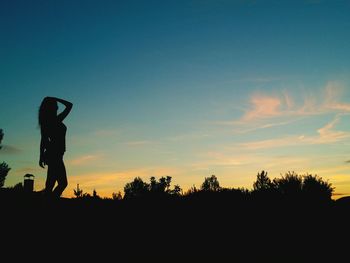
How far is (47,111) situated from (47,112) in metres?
0.02

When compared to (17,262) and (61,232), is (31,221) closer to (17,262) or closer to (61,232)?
(61,232)

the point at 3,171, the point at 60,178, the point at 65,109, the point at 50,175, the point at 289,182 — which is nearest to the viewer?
the point at 50,175

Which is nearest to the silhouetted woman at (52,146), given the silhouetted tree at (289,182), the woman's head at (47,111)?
the woman's head at (47,111)

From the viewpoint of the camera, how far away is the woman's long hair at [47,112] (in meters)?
6.82

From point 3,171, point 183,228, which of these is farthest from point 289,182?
point 3,171

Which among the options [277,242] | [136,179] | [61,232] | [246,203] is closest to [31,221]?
[61,232]

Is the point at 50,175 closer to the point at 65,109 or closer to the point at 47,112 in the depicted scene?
the point at 47,112

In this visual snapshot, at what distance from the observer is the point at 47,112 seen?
6863 millimetres

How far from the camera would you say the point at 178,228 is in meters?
7.19

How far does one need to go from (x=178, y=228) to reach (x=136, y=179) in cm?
9994

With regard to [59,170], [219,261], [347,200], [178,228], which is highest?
[59,170]

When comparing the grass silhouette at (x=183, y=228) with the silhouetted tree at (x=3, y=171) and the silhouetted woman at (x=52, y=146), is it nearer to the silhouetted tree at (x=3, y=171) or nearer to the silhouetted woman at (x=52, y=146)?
the silhouetted woman at (x=52, y=146)

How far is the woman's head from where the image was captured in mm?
6828

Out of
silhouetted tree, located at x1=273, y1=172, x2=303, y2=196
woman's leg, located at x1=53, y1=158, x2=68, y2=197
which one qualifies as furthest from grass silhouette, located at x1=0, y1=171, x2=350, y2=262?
silhouetted tree, located at x1=273, y1=172, x2=303, y2=196
